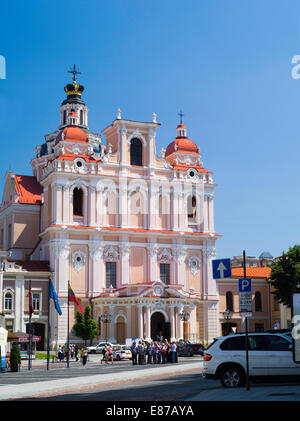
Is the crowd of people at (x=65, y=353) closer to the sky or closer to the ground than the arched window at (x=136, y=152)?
closer to the ground

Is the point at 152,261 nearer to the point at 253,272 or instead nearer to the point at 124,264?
the point at 124,264

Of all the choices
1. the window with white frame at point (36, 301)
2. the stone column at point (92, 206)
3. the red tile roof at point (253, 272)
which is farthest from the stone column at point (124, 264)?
the red tile roof at point (253, 272)

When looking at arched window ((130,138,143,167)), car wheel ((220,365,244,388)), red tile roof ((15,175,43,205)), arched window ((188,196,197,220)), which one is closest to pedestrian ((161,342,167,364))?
car wheel ((220,365,244,388))

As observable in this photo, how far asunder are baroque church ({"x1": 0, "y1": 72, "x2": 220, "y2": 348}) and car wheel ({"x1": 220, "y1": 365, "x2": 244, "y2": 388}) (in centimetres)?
4535

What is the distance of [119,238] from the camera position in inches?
2918

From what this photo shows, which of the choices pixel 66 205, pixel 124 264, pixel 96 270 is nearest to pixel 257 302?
pixel 124 264

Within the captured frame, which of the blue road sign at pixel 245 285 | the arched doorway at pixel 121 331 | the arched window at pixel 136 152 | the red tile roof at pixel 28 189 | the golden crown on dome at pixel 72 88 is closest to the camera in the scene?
the blue road sign at pixel 245 285

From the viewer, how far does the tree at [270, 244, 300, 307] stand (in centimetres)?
7006

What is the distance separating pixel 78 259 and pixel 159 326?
1124 centimetres

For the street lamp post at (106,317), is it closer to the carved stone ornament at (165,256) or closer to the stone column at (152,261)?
Answer: the stone column at (152,261)

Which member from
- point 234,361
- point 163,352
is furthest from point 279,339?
point 163,352

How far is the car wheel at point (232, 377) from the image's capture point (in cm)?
2242

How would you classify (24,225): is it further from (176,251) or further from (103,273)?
(176,251)

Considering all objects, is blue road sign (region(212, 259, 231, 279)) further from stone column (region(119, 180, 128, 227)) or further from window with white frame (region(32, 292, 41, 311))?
stone column (region(119, 180, 128, 227))
